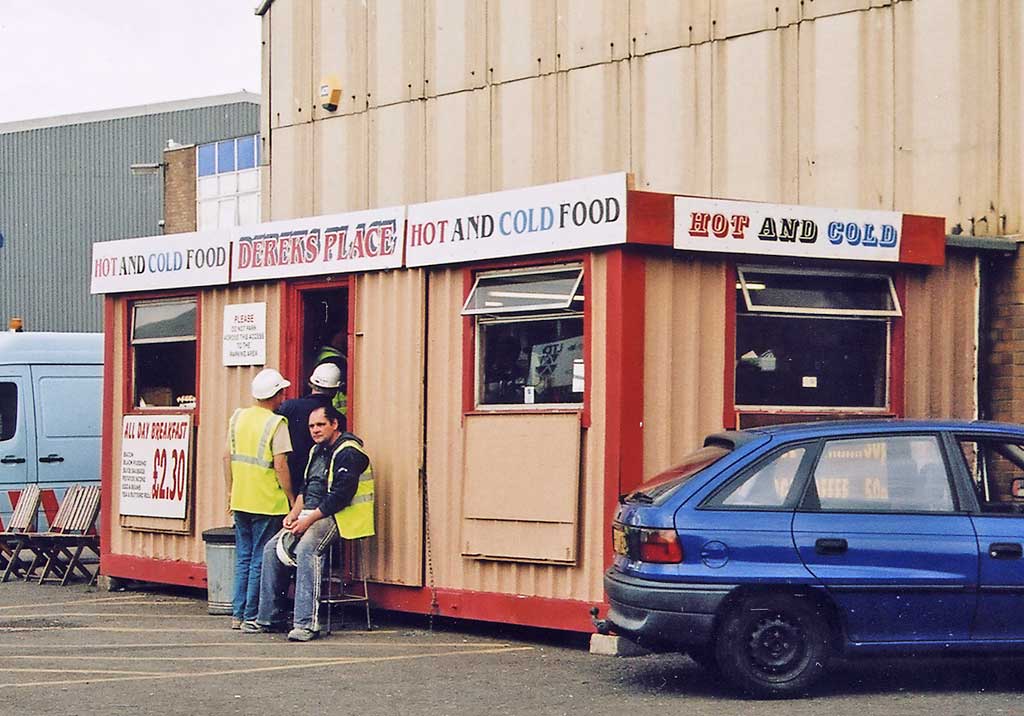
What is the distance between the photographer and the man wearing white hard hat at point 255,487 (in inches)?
500

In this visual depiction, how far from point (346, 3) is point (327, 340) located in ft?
23.2

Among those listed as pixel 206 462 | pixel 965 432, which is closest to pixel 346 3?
pixel 206 462

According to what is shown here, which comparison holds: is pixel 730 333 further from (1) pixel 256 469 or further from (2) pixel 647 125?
(2) pixel 647 125

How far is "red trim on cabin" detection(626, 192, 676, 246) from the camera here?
1129 cm

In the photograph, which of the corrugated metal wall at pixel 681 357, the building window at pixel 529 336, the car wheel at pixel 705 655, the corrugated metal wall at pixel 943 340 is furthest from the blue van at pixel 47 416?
the car wheel at pixel 705 655

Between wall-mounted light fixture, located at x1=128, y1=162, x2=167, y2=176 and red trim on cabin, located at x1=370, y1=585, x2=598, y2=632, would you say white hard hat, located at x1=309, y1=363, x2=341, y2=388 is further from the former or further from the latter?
wall-mounted light fixture, located at x1=128, y1=162, x2=167, y2=176

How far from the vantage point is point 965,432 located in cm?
973

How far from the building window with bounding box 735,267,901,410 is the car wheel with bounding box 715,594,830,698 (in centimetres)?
282

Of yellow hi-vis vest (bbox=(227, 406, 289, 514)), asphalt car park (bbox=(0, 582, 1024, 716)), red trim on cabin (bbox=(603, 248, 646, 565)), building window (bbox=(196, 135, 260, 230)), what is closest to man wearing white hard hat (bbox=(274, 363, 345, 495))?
yellow hi-vis vest (bbox=(227, 406, 289, 514))

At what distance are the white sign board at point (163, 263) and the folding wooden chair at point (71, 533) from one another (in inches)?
82.9

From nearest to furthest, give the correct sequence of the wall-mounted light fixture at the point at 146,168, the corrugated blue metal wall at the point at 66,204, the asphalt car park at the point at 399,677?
the asphalt car park at the point at 399,677 → the wall-mounted light fixture at the point at 146,168 → the corrugated blue metal wall at the point at 66,204

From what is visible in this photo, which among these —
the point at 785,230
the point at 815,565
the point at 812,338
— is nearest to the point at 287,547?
the point at 812,338

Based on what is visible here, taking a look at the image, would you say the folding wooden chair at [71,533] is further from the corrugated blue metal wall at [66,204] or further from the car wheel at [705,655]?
the corrugated blue metal wall at [66,204]

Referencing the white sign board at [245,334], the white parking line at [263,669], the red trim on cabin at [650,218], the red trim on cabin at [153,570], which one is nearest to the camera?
the white parking line at [263,669]
